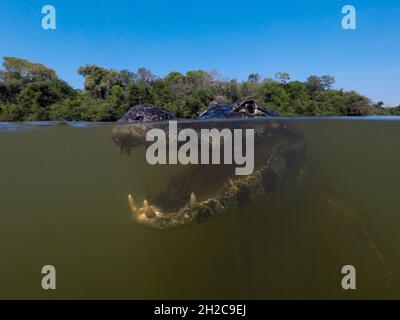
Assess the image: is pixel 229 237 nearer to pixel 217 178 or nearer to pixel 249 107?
pixel 217 178

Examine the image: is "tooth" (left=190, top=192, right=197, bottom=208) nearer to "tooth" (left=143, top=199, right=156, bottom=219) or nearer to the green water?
the green water

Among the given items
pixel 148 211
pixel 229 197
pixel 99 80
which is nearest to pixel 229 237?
pixel 229 197

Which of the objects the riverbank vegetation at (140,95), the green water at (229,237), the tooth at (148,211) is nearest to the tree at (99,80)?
the riverbank vegetation at (140,95)

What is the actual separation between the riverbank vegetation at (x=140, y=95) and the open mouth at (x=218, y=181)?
1183cm

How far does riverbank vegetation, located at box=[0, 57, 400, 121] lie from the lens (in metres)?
A: 19.5

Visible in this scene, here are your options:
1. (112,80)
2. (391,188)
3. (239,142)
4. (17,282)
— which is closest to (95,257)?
Result: (17,282)

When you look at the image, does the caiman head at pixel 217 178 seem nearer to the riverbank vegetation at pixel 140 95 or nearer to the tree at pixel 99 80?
the riverbank vegetation at pixel 140 95

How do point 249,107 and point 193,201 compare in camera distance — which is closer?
point 193,201

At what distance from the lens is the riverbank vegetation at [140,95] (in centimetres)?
1945

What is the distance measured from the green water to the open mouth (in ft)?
0.72

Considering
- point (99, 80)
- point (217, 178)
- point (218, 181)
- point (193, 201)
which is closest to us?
point (193, 201)

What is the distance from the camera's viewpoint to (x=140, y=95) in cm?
2164

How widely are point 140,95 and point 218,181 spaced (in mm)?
17720
